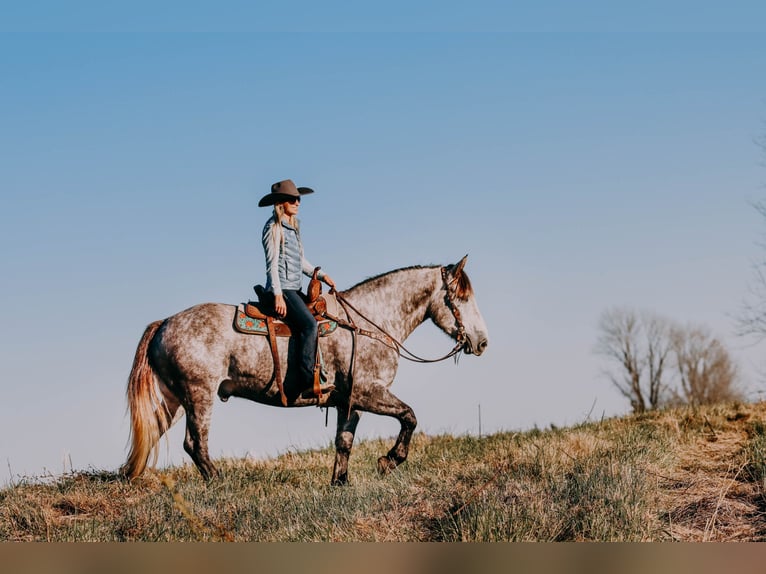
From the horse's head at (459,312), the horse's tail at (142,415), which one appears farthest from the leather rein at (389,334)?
the horse's tail at (142,415)

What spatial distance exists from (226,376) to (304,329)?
114cm

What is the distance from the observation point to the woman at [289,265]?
8414 mm

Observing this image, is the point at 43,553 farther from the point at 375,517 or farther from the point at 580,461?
the point at 580,461

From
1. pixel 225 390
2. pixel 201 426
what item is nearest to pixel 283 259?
pixel 225 390

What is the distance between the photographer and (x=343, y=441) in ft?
29.9

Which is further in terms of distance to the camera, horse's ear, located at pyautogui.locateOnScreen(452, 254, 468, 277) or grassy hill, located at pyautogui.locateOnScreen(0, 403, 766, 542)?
horse's ear, located at pyautogui.locateOnScreen(452, 254, 468, 277)

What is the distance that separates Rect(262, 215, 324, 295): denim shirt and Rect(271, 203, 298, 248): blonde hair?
2 centimetres

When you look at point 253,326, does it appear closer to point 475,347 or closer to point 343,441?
point 343,441

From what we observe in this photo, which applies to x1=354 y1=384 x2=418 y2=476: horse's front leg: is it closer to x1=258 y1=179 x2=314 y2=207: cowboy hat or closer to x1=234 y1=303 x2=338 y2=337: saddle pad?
x1=234 y1=303 x2=338 y2=337: saddle pad

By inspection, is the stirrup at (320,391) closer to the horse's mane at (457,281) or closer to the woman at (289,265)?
the woman at (289,265)

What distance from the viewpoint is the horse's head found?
9.65m

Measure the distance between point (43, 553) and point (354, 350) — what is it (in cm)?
588

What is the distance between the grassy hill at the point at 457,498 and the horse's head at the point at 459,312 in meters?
1.42

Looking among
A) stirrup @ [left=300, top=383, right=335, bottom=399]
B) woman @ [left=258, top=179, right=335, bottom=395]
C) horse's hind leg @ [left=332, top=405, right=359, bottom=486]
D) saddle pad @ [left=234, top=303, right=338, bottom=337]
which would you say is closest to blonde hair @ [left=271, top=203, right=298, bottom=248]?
woman @ [left=258, top=179, right=335, bottom=395]
